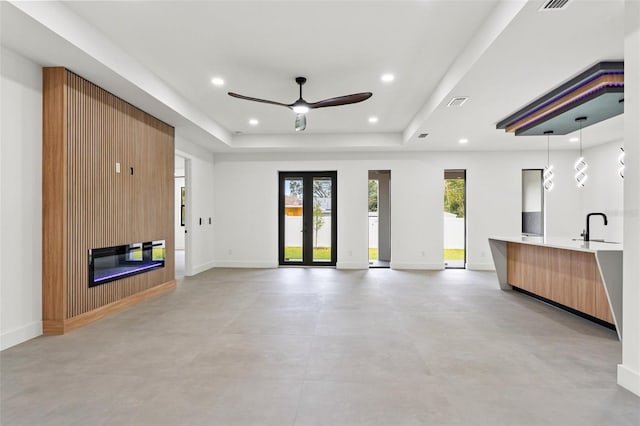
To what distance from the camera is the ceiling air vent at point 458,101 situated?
4.56m

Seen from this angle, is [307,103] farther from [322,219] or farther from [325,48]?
[322,219]

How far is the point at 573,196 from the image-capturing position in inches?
318

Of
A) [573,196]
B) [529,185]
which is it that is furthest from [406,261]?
[573,196]

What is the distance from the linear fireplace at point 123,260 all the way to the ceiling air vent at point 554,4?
509 cm

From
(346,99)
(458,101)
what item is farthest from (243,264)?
(458,101)

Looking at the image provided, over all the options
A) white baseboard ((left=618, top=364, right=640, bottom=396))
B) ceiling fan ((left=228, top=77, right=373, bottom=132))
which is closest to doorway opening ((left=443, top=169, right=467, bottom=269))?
ceiling fan ((left=228, top=77, right=373, bottom=132))

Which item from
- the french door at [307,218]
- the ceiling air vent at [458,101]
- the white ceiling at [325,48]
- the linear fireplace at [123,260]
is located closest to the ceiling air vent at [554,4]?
the white ceiling at [325,48]

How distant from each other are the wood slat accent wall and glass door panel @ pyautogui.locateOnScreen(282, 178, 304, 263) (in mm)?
3527

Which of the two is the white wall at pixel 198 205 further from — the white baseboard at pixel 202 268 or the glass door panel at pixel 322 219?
the glass door panel at pixel 322 219

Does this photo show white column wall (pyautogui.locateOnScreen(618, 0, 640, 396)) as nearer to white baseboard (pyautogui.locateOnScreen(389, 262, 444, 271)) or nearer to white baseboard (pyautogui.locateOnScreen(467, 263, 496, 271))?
white baseboard (pyautogui.locateOnScreen(389, 262, 444, 271))

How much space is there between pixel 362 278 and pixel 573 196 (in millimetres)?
5627

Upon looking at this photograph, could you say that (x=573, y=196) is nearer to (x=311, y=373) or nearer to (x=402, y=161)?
(x=402, y=161)

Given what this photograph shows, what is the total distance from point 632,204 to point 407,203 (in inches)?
229

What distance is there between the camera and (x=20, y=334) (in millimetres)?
3316
